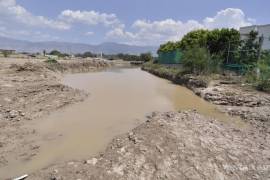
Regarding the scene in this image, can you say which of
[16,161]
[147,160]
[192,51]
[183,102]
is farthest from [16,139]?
[192,51]

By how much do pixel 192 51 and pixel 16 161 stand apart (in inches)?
676

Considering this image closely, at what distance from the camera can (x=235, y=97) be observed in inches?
512

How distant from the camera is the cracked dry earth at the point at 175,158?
5309 mm

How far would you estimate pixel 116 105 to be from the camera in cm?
1252

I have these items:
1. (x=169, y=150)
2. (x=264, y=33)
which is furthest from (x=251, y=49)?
(x=169, y=150)

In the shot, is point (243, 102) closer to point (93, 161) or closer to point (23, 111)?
point (93, 161)

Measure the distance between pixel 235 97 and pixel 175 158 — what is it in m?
8.18

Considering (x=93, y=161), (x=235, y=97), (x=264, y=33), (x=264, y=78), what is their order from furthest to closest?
(x=264, y=33), (x=264, y=78), (x=235, y=97), (x=93, y=161)

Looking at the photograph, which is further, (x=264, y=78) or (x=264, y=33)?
(x=264, y=33)

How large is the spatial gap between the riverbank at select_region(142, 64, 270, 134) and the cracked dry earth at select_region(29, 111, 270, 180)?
2330 mm

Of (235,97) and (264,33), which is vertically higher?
(264,33)

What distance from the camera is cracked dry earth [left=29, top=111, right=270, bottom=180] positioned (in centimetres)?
531

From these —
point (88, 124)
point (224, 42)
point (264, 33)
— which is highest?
point (264, 33)

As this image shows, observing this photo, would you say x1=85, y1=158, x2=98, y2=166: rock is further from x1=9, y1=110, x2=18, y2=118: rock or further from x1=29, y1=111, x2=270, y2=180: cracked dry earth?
x1=9, y1=110, x2=18, y2=118: rock
